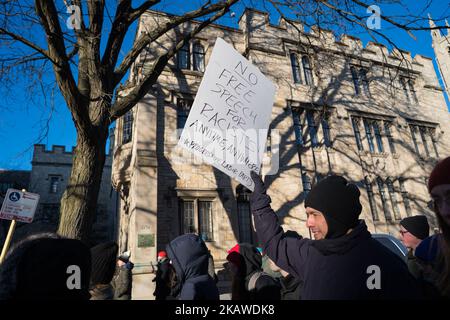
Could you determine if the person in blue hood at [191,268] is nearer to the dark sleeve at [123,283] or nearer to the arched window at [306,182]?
the dark sleeve at [123,283]

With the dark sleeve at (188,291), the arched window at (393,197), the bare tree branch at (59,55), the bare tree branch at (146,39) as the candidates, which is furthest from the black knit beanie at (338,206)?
the arched window at (393,197)

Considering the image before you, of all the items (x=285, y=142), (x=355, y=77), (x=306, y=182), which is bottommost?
(x=306, y=182)

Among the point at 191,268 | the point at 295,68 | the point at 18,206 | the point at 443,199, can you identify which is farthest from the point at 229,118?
the point at 295,68

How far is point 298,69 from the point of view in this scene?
51.0ft

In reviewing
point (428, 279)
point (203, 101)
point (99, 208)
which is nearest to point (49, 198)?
point (99, 208)

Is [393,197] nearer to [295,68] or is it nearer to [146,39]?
[295,68]

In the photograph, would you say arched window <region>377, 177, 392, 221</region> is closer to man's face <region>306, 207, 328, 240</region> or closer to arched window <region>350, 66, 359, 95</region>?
arched window <region>350, 66, 359, 95</region>

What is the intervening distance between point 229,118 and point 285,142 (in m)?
10.4

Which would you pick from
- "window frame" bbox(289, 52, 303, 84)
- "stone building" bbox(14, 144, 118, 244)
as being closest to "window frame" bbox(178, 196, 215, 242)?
"window frame" bbox(289, 52, 303, 84)

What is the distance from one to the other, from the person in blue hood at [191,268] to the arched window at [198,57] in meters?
12.0

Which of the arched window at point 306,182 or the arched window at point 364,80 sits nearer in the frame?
the arched window at point 306,182

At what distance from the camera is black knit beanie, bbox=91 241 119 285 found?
2.69 metres

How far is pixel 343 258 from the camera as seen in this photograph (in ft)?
4.83

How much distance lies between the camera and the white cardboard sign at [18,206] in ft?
20.1
